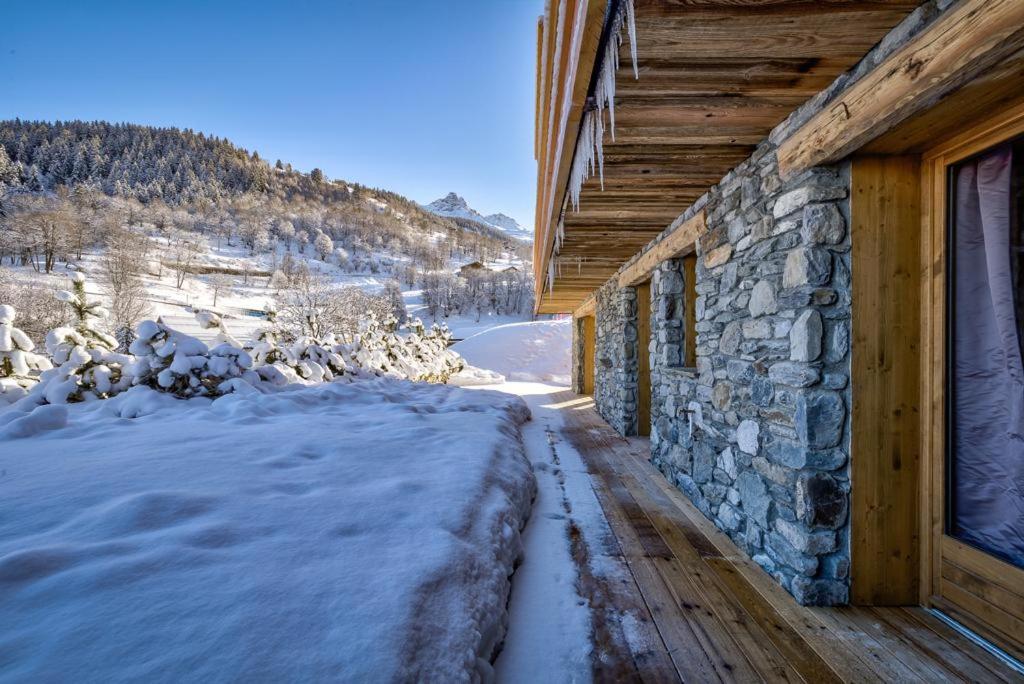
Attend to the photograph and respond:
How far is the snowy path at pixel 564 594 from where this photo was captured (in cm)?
148

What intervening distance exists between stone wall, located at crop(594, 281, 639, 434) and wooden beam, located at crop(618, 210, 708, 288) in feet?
1.28

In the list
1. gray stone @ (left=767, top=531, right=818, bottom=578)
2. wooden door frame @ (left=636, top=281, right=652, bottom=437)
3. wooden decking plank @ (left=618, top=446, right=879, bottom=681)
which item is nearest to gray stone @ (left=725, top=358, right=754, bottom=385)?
gray stone @ (left=767, top=531, right=818, bottom=578)

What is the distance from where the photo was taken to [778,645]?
5.18ft

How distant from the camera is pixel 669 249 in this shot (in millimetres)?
3658

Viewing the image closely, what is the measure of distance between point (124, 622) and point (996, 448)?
2.96 m

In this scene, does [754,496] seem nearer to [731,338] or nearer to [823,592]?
[823,592]

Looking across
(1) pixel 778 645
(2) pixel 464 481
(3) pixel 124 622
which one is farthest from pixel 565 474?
(3) pixel 124 622

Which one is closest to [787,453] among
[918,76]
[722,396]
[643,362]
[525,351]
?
[722,396]

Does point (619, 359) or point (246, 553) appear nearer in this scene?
point (246, 553)

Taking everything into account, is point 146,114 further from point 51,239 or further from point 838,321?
point 838,321

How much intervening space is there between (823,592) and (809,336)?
3.88 ft

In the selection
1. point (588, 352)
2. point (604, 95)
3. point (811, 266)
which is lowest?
point (588, 352)

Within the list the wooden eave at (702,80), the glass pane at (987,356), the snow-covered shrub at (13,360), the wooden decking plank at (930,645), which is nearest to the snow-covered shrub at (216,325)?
the snow-covered shrub at (13,360)

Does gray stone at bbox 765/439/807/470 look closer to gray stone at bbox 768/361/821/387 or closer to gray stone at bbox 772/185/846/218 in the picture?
gray stone at bbox 768/361/821/387
